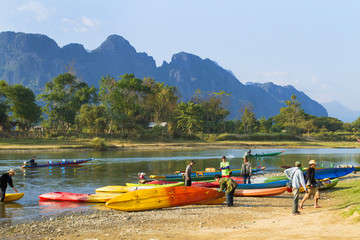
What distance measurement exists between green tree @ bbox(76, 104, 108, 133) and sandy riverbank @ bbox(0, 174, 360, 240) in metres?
63.8

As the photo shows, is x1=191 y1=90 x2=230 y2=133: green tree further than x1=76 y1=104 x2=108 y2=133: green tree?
Yes

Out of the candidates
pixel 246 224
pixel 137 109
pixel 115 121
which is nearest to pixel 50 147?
pixel 115 121

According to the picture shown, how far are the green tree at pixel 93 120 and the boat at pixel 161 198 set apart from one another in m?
64.6

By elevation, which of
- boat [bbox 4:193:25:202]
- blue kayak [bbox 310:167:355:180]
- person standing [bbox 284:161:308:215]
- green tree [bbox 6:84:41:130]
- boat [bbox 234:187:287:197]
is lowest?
boat [bbox 4:193:25:202]

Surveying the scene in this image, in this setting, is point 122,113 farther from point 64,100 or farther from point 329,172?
point 329,172

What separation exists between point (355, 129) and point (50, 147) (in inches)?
3865

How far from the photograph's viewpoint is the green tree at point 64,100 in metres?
84.8

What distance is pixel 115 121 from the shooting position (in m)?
78.4

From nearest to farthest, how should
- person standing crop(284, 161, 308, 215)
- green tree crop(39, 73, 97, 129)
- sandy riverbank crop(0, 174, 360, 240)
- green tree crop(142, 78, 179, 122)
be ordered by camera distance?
sandy riverbank crop(0, 174, 360, 240) → person standing crop(284, 161, 308, 215) → green tree crop(39, 73, 97, 129) → green tree crop(142, 78, 179, 122)

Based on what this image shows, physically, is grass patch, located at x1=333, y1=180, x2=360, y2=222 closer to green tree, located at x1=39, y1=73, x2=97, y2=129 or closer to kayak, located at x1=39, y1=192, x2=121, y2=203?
kayak, located at x1=39, y1=192, x2=121, y2=203

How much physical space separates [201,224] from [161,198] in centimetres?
350

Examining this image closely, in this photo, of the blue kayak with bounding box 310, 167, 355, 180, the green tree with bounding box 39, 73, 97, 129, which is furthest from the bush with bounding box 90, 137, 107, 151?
the blue kayak with bounding box 310, 167, 355, 180

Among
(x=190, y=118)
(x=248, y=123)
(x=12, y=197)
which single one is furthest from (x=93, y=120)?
(x=12, y=197)

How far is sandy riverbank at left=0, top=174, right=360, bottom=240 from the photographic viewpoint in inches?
389
